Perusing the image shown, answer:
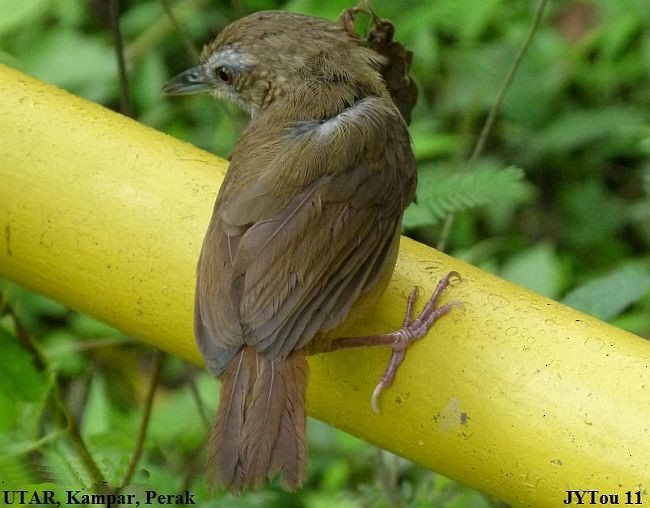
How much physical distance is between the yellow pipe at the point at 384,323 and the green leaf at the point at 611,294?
0.53 m

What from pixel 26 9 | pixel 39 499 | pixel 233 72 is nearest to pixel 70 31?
pixel 233 72

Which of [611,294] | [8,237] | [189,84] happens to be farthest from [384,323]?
[189,84]

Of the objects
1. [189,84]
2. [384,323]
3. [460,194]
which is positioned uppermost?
[189,84]

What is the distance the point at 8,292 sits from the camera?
2809 mm

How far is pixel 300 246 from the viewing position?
240 centimetres

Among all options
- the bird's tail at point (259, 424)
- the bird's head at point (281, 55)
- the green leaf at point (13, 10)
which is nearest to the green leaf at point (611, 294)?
the bird's head at point (281, 55)

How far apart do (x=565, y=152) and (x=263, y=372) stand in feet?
9.88

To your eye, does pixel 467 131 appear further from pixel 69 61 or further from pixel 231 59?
pixel 231 59

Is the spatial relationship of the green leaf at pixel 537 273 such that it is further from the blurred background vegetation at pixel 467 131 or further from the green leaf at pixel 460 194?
the green leaf at pixel 460 194

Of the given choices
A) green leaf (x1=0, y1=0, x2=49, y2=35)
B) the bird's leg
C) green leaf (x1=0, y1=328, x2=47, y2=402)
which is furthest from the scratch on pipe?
the bird's leg

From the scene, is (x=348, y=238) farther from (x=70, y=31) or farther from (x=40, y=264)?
(x=70, y=31)

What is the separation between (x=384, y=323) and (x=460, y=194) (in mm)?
524

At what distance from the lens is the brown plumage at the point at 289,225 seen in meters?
2.21

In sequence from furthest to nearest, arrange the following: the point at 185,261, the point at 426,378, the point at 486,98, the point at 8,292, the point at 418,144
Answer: the point at 486,98, the point at 418,144, the point at 8,292, the point at 185,261, the point at 426,378
